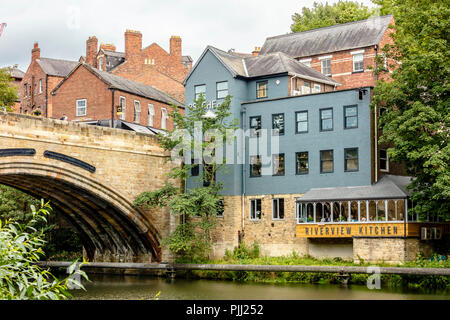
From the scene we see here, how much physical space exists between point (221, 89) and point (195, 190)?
660cm

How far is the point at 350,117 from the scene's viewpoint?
114ft

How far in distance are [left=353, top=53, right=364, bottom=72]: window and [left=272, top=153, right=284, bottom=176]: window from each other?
37.3 ft

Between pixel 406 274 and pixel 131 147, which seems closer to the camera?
pixel 406 274

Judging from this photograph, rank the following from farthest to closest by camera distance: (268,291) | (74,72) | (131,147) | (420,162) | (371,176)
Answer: (74,72), (131,147), (371,176), (420,162), (268,291)

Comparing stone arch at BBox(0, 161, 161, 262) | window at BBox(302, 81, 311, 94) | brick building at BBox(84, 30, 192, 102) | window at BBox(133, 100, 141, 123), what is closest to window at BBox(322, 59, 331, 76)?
window at BBox(302, 81, 311, 94)

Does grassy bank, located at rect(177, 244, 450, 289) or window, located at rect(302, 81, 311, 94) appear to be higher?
window, located at rect(302, 81, 311, 94)

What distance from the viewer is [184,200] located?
115 ft

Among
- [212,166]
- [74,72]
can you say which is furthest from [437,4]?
[74,72]

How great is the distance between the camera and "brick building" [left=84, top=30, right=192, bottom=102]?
56.7 meters

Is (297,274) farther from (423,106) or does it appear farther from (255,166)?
(423,106)

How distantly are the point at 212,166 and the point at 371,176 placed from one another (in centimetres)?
874

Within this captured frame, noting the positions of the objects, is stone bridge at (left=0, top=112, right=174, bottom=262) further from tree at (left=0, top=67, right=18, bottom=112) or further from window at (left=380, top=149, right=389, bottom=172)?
tree at (left=0, top=67, right=18, bottom=112)

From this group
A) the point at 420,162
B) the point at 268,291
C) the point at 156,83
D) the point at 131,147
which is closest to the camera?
the point at 268,291

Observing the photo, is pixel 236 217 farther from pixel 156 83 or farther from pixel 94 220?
pixel 156 83
